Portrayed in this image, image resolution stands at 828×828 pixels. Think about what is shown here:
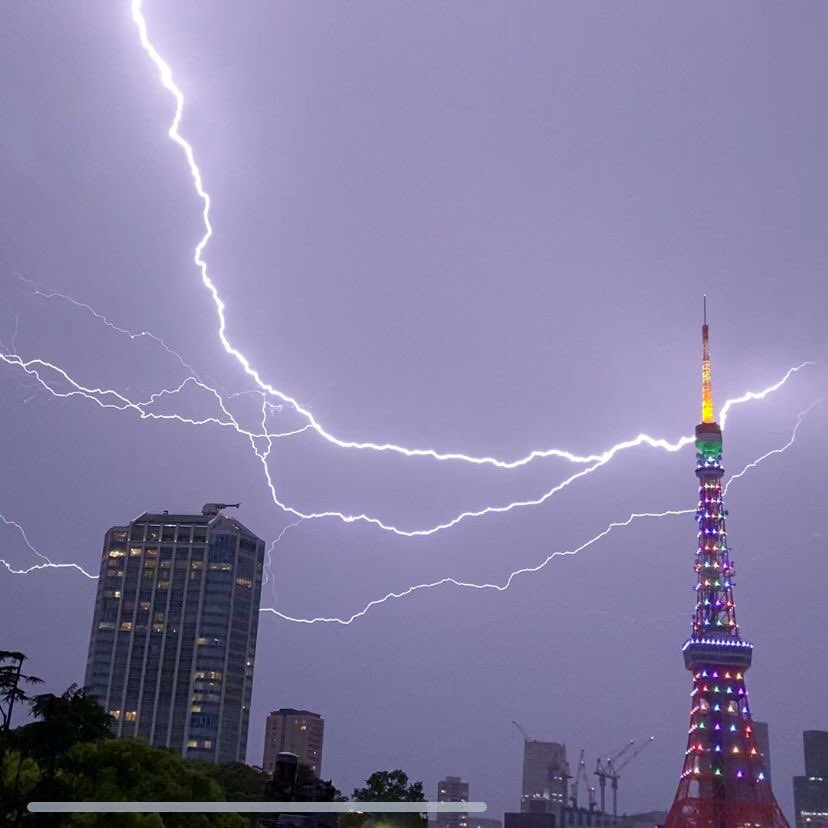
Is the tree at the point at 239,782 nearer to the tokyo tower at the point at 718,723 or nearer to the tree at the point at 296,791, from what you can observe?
the tree at the point at 296,791

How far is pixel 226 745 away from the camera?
14612 cm

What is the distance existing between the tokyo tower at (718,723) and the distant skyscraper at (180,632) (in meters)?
60.0

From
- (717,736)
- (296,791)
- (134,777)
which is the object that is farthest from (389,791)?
(717,736)

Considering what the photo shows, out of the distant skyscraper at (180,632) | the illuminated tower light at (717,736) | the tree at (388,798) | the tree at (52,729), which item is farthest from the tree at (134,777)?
the distant skyscraper at (180,632)

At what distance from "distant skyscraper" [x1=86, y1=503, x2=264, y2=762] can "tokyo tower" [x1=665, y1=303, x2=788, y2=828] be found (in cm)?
5997

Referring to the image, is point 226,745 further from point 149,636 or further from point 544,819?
point 544,819

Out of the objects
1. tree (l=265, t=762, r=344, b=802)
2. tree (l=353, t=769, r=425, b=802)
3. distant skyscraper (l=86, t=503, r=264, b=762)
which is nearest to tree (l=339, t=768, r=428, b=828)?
tree (l=353, t=769, r=425, b=802)

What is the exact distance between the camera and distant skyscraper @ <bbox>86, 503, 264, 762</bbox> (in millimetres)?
146625

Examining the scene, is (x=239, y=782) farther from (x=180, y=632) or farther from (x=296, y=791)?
(x=180, y=632)

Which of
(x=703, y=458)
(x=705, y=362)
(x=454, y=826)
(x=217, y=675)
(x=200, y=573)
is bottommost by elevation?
(x=454, y=826)

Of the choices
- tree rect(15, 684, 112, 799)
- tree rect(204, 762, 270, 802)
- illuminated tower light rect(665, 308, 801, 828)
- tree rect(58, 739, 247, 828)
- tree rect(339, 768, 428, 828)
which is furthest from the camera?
illuminated tower light rect(665, 308, 801, 828)

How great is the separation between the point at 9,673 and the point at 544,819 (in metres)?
136

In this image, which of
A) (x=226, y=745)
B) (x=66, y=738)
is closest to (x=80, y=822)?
(x=66, y=738)

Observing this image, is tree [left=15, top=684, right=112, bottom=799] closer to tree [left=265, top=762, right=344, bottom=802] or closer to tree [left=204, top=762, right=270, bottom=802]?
tree [left=265, top=762, right=344, bottom=802]
